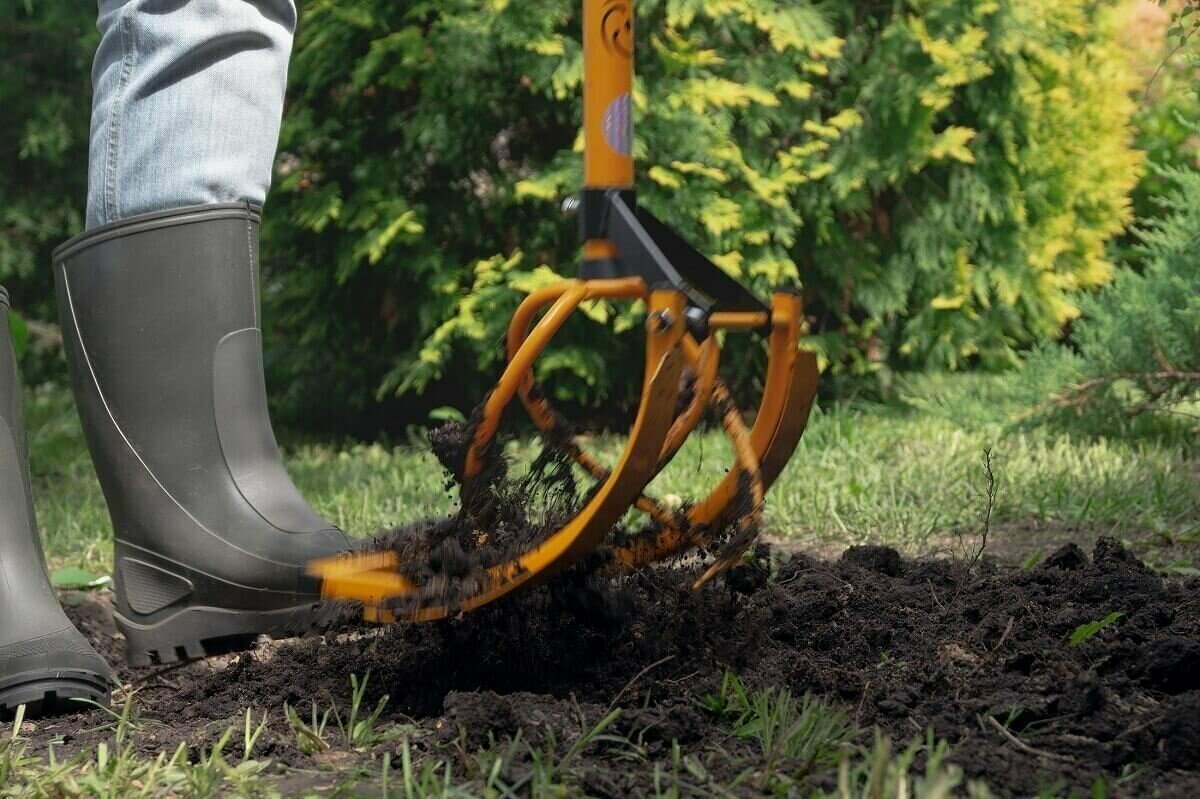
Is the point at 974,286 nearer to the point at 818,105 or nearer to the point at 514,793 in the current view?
the point at 818,105

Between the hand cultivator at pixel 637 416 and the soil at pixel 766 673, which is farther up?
the hand cultivator at pixel 637 416

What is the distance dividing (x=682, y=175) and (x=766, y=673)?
2955 millimetres

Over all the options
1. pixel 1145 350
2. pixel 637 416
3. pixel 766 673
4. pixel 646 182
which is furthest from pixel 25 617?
pixel 1145 350

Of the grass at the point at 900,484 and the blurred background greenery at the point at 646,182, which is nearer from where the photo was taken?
the grass at the point at 900,484

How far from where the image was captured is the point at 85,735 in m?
1.66

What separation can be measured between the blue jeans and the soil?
71 cm

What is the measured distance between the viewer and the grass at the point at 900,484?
2.82 metres

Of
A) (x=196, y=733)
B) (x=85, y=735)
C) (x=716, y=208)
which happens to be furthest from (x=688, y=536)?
(x=716, y=208)

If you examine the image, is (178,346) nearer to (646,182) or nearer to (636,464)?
(636,464)

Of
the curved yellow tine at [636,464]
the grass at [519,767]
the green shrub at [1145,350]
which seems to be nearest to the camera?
the grass at [519,767]

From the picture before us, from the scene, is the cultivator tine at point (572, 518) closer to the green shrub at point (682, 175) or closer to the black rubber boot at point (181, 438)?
the black rubber boot at point (181, 438)

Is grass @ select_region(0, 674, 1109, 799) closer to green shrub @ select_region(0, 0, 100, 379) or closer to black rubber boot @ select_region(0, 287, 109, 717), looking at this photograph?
black rubber boot @ select_region(0, 287, 109, 717)

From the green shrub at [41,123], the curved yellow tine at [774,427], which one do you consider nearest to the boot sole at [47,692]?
the curved yellow tine at [774,427]

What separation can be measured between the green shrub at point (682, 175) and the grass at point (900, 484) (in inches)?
17.4
